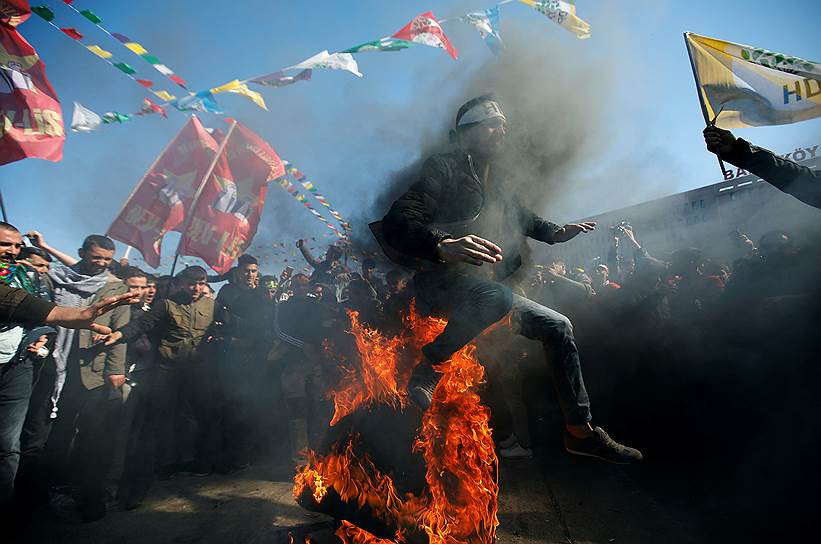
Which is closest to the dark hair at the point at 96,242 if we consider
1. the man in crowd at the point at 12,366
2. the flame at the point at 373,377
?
the man in crowd at the point at 12,366

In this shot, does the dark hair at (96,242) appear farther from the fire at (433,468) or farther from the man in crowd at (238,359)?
the fire at (433,468)

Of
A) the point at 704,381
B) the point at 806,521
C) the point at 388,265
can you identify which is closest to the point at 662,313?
the point at 704,381

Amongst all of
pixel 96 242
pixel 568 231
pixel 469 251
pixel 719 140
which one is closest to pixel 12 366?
pixel 96 242

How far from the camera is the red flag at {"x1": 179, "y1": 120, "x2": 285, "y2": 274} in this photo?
23.0 ft

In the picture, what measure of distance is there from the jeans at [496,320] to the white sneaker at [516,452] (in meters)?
3.35

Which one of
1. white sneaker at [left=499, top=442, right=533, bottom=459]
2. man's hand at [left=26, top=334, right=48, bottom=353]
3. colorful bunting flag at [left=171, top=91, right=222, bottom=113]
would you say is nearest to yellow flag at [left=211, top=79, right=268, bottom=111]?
colorful bunting flag at [left=171, top=91, right=222, bottom=113]

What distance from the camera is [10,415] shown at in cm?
332

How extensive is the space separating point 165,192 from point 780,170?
823 cm

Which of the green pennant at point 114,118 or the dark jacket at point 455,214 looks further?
the green pennant at point 114,118

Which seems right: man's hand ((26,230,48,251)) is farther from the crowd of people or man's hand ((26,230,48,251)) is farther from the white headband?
the white headband

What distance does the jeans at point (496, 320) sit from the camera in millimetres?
2398

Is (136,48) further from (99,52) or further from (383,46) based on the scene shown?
(383,46)

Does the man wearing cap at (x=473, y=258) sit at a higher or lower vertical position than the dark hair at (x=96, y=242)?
lower

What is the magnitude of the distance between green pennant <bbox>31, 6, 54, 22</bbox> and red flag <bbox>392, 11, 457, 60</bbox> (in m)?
4.50
